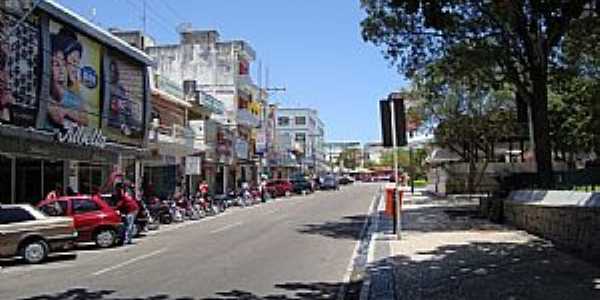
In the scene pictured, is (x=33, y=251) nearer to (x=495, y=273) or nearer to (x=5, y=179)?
(x=5, y=179)

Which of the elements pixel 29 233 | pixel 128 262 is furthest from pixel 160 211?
pixel 128 262

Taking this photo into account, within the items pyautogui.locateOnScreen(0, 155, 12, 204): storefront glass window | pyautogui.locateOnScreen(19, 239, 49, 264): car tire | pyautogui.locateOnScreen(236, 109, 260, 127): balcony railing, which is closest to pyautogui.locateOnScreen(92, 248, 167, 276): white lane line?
pyautogui.locateOnScreen(19, 239, 49, 264): car tire

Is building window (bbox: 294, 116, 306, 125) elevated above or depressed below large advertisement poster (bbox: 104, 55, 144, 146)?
above

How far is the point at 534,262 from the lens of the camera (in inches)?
568

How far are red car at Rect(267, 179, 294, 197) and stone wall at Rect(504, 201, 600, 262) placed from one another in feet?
147

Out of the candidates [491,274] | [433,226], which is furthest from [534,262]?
[433,226]

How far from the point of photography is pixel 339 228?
27203 mm

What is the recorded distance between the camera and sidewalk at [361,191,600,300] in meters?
11.4

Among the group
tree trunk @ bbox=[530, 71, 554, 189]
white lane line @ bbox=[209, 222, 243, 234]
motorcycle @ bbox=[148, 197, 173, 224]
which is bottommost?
white lane line @ bbox=[209, 222, 243, 234]

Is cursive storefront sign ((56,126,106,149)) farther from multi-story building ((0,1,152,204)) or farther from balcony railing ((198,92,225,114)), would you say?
balcony railing ((198,92,225,114))

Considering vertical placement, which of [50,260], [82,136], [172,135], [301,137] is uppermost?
[301,137]

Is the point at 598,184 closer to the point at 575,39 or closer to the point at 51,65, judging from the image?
the point at 575,39

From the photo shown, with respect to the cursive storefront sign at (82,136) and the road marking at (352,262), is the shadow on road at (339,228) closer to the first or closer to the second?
the road marking at (352,262)

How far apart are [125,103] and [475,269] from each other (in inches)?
A: 1028
